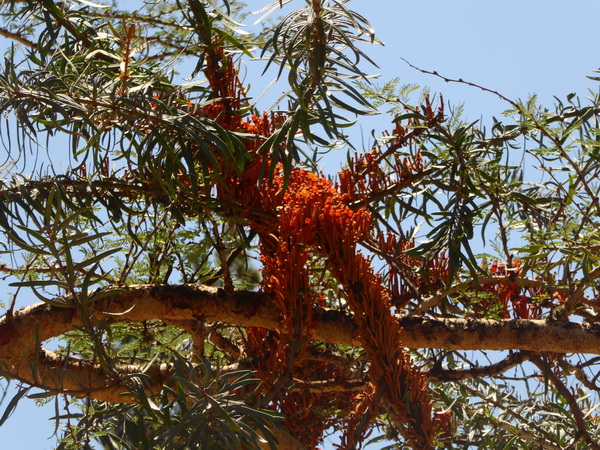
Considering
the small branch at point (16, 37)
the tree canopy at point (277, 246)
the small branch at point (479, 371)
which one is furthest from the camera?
the small branch at point (16, 37)

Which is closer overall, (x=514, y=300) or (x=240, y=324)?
(x=240, y=324)

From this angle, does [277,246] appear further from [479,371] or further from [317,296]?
[479,371]

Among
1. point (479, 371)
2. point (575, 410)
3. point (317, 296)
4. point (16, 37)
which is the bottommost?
point (575, 410)

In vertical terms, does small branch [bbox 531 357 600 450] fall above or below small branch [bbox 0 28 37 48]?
below

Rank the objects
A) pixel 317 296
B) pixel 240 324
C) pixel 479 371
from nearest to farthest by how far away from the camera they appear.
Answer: pixel 317 296 → pixel 240 324 → pixel 479 371

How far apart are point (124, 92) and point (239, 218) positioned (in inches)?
10.7

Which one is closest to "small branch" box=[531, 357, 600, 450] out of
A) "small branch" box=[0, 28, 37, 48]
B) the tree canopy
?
the tree canopy

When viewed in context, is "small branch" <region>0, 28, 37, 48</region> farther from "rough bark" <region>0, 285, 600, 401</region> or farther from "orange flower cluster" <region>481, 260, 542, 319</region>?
"orange flower cluster" <region>481, 260, 542, 319</region>

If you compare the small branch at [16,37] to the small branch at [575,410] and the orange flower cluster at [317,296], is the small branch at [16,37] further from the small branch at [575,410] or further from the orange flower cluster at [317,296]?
the small branch at [575,410]

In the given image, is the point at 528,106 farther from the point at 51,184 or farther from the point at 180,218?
the point at 51,184

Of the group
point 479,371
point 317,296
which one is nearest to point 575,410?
point 479,371

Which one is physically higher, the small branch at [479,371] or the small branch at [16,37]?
the small branch at [16,37]

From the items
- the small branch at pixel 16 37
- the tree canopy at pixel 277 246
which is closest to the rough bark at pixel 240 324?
the tree canopy at pixel 277 246

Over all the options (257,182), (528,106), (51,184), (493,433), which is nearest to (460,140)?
(528,106)
